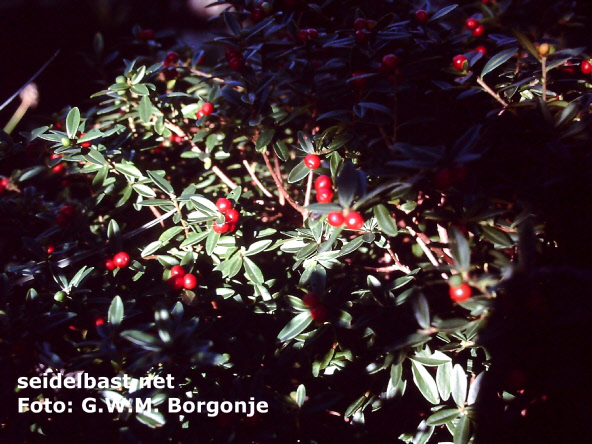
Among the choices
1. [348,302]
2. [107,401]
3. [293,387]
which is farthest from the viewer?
[293,387]

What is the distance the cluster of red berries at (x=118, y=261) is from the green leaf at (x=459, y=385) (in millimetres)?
1152

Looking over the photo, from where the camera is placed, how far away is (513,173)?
3.94 ft

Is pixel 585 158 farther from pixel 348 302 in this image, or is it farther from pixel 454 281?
pixel 348 302

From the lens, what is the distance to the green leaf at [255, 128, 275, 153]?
1321 mm

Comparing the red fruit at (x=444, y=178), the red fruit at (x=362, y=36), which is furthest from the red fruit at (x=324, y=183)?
the red fruit at (x=362, y=36)

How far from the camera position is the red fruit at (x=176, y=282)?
122 cm

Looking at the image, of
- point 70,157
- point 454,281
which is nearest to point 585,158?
point 454,281

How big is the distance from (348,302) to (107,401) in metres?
0.76

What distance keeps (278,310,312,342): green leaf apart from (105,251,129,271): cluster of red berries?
0.62m

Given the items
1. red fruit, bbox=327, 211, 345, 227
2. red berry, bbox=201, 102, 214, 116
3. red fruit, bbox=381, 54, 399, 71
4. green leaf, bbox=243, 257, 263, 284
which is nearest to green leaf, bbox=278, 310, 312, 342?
green leaf, bbox=243, 257, 263, 284

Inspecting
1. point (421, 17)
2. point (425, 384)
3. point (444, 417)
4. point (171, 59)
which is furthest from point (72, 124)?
point (444, 417)

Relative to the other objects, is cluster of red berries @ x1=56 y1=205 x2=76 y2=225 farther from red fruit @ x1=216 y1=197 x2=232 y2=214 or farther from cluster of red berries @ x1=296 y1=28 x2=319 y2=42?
cluster of red berries @ x1=296 y1=28 x2=319 y2=42

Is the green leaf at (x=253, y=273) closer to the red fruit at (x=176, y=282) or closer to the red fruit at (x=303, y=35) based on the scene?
the red fruit at (x=176, y=282)

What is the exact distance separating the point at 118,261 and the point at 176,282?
0.24 m
